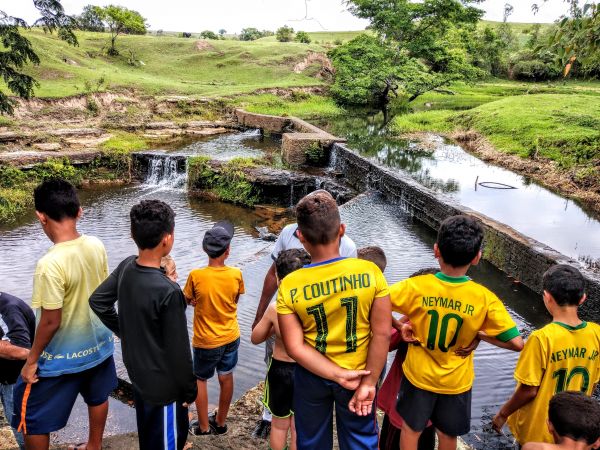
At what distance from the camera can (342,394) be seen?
2.06 meters

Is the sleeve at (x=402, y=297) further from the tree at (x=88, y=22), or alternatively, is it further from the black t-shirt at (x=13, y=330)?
the tree at (x=88, y=22)

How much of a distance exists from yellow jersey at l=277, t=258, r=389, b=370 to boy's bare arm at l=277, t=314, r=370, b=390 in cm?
4

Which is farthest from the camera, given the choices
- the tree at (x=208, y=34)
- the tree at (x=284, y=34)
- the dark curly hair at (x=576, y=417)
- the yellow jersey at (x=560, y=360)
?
the tree at (x=208, y=34)

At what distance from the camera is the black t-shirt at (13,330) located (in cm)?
249

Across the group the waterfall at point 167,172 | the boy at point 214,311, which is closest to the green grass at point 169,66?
the waterfall at point 167,172

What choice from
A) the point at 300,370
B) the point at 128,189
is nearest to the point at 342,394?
the point at 300,370

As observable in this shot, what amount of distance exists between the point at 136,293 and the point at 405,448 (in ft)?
5.31

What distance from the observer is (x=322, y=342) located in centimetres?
208

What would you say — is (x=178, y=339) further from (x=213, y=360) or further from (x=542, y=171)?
(x=542, y=171)

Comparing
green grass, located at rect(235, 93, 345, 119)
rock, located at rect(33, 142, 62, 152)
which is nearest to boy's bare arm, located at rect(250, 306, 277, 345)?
rock, located at rect(33, 142, 62, 152)

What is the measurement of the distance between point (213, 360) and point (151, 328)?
103 cm

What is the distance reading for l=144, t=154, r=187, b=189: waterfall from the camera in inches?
531

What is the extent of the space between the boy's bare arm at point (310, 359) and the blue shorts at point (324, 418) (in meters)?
0.08

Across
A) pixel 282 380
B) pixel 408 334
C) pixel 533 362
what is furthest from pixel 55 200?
pixel 533 362
